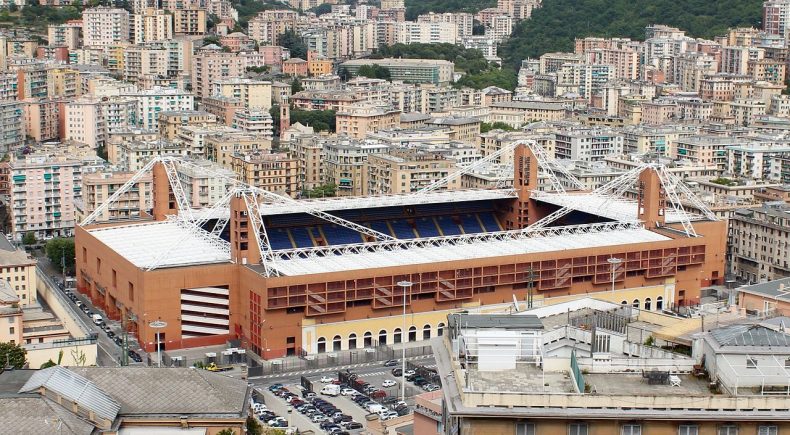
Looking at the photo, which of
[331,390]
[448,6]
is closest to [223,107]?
[331,390]

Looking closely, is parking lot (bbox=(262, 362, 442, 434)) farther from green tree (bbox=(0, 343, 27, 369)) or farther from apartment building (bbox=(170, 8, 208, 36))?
apartment building (bbox=(170, 8, 208, 36))

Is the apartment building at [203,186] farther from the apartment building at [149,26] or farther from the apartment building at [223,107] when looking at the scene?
the apartment building at [149,26]

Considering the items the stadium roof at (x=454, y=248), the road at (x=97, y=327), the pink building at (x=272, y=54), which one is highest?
the pink building at (x=272, y=54)

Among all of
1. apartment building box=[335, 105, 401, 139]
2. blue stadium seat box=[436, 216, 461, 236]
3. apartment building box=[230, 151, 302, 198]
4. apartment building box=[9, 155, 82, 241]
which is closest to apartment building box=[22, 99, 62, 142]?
apartment building box=[335, 105, 401, 139]

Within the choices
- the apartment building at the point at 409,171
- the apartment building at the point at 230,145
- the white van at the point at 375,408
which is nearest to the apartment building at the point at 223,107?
the apartment building at the point at 230,145

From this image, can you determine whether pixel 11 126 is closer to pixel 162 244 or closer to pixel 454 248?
pixel 162 244
